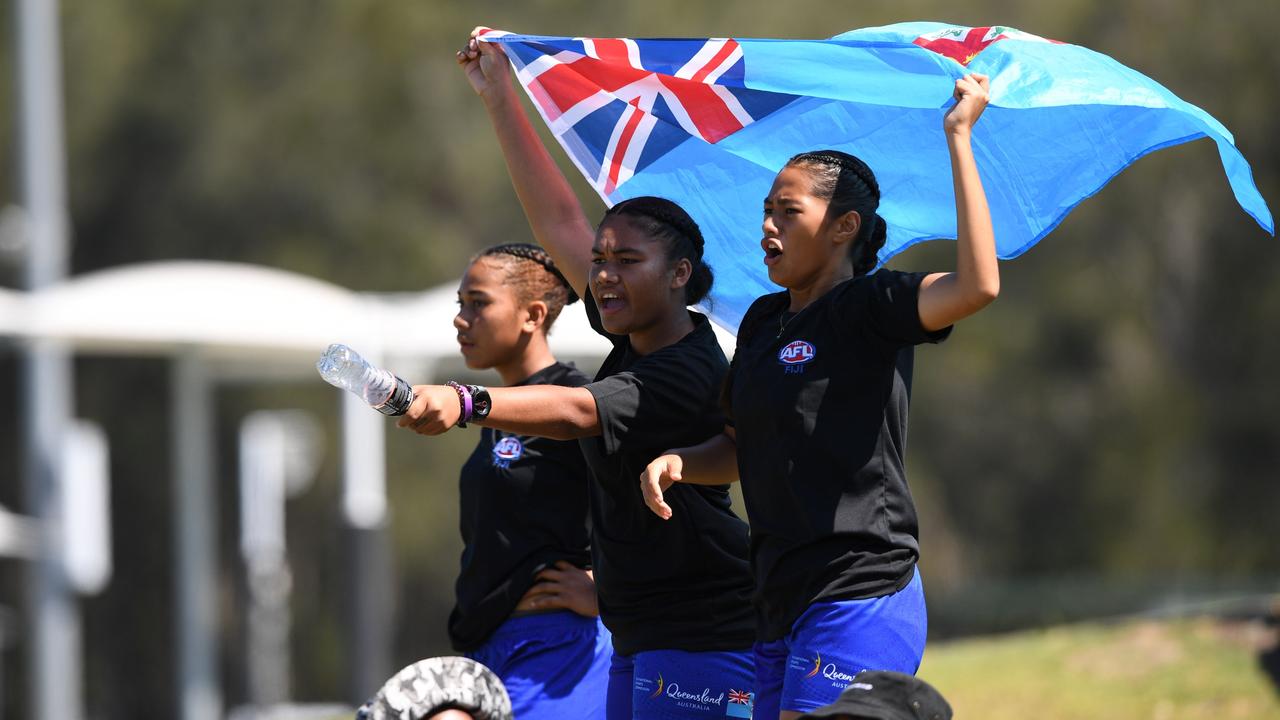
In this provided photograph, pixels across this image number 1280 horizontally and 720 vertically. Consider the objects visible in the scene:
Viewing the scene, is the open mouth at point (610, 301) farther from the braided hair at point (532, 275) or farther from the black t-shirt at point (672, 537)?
the braided hair at point (532, 275)

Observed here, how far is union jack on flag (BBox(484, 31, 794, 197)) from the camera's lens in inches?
184

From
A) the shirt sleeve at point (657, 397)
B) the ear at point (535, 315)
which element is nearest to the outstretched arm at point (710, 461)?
the shirt sleeve at point (657, 397)

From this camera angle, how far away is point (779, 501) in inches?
152

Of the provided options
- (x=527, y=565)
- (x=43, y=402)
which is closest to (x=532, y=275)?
(x=527, y=565)

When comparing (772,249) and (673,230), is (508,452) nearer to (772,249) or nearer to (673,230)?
(673,230)

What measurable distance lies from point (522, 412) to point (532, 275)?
1255 millimetres

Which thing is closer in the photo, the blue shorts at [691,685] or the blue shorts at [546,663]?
the blue shorts at [691,685]

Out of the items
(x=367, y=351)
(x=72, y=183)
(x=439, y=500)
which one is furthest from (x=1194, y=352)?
(x=72, y=183)

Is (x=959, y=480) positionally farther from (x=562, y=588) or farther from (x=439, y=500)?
(x=562, y=588)

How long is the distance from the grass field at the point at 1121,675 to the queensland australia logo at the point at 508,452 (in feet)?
12.4

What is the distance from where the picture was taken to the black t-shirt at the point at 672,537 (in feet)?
13.8

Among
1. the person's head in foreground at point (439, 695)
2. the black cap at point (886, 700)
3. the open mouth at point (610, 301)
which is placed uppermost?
the open mouth at point (610, 301)

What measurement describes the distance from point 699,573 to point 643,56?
4.93ft

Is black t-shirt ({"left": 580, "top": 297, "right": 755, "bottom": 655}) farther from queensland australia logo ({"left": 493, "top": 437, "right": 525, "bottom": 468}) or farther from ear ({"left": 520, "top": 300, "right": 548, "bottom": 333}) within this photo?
ear ({"left": 520, "top": 300, "right": 548, "bottom": 333})
